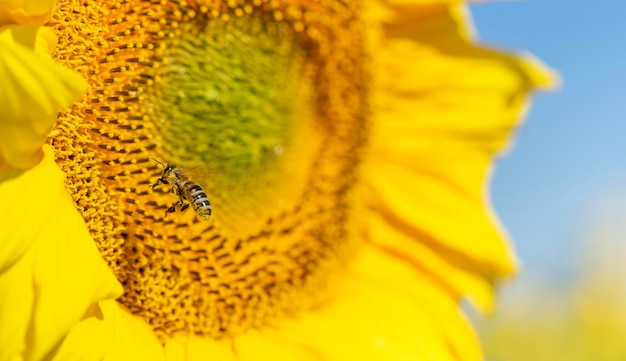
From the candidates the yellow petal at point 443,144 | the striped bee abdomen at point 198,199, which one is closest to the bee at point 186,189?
the striped bee abdomen at point 198,199

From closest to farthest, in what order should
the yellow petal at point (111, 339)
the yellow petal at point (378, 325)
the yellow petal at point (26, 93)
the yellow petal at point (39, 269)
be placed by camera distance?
1. the yellow petal at point (26, 93)
2. the yellow petal at point (39, 269)
3. the yellow petal at point (111, 339)
4. the yellow petal at point (378, 325)

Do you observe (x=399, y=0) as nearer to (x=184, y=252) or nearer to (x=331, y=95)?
(x=331, y=95)

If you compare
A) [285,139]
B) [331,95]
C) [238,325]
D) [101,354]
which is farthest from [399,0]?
[101,354]

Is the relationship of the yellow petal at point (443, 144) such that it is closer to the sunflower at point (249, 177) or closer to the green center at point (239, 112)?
the sunflower at point (249, 177)

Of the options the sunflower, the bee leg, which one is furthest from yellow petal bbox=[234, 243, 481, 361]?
the bee leg

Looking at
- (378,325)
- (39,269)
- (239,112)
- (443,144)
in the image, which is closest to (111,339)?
(39,269)

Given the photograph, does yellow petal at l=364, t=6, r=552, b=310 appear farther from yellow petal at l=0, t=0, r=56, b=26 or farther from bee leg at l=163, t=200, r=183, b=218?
yellow petal at l=0, t=0, r=56, b=26
